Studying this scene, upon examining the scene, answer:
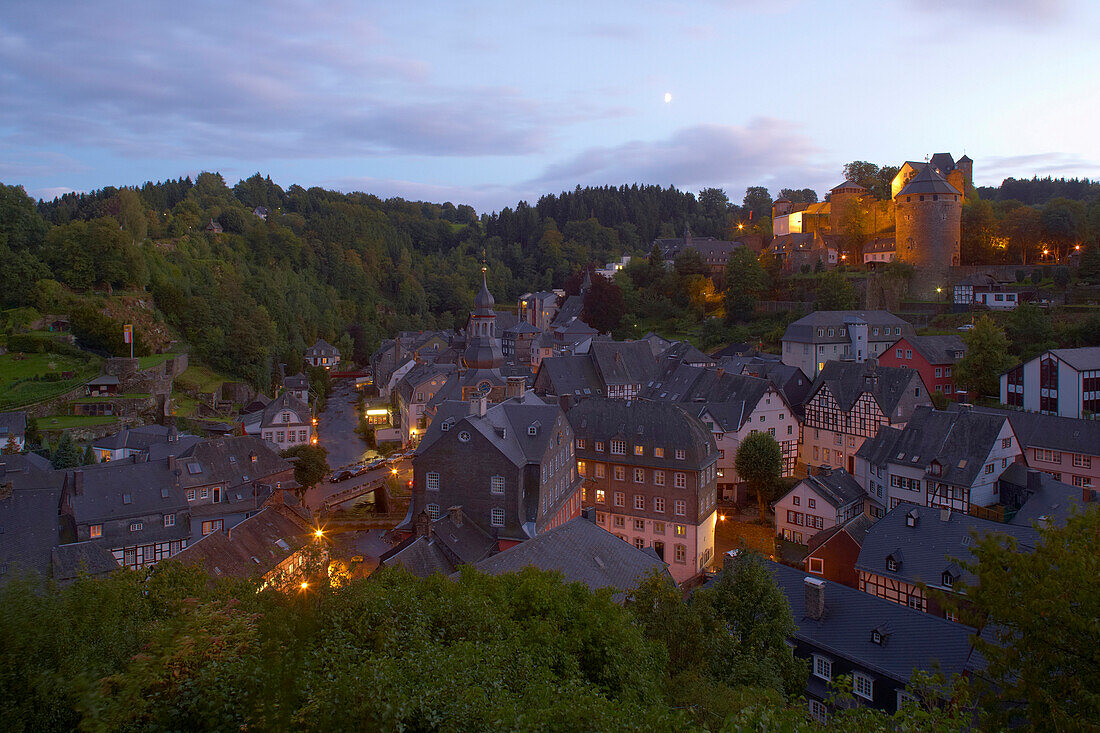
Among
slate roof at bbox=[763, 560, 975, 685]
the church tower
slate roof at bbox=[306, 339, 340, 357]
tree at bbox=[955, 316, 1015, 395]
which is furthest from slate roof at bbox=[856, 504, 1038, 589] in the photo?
slate roof at bbox=[306, 339, 340, 357]

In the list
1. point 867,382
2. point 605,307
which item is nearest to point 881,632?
point 867,382

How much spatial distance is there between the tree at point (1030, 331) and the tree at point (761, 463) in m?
21.4

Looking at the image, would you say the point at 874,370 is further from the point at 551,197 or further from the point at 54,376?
the point at 551,197

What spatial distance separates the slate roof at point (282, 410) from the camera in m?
43.3

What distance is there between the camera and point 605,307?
73.9 meters

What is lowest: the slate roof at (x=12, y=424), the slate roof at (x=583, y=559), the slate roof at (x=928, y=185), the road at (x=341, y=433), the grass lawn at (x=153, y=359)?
the road at (x=341, y=433)

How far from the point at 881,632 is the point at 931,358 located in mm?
31977

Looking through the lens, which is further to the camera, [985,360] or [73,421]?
[985,360]

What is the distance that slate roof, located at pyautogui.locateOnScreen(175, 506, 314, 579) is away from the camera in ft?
67.8

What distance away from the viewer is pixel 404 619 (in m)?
10.2

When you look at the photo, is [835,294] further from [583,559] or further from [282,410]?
[583,559]

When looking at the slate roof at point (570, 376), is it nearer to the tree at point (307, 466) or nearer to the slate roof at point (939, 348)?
the tree at point (307, 466)

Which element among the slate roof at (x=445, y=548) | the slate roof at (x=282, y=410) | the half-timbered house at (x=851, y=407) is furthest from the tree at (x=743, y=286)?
the slate roof at (x=445, y=548)

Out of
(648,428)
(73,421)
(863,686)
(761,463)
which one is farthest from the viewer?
(73,421)
